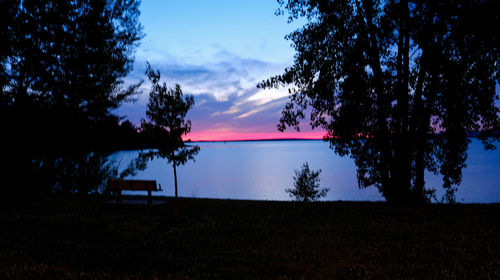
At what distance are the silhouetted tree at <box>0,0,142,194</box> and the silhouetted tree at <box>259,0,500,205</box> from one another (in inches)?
404

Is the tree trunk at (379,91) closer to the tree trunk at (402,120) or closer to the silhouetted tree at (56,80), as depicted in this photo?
the tree trunk at (402,120)

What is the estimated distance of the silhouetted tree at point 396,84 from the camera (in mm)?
14461

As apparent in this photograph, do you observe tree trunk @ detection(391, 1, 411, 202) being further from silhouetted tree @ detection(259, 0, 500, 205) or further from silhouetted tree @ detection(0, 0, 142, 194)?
silhouetted tree @ detection(0, 0, 142, 194)

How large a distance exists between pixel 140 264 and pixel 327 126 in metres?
11.4

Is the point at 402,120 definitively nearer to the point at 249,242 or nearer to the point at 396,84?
the point at 396,84

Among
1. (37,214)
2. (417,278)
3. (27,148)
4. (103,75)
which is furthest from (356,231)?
(27,148)

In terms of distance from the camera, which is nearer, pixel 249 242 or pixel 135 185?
pixel 249 242

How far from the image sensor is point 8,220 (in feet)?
42.4

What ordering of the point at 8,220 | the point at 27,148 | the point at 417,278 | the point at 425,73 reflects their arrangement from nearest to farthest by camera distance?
the point at 417,278, the point at 8,220, the point at 425,73, the point at 27,148

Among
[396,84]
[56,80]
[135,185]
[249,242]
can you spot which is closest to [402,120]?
[396,84]

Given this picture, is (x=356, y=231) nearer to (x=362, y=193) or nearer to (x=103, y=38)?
(x=103, y=38)

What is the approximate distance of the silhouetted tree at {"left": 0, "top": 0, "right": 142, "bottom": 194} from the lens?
60.0ft

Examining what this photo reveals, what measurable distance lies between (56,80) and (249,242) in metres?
15.3

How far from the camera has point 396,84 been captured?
621 inches
